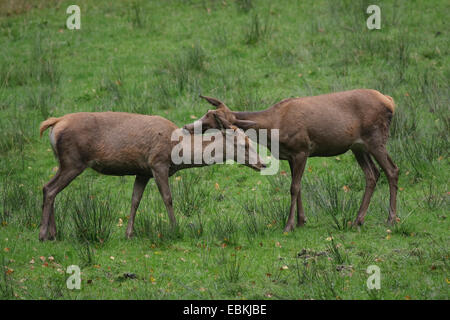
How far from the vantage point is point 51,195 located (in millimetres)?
7875

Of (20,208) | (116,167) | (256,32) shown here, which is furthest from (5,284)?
(256,32)

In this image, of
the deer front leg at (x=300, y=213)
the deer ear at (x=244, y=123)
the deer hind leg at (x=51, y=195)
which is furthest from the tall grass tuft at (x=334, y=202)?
the deer hind leg at (x=51, y=195)

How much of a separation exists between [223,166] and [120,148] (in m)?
2.96

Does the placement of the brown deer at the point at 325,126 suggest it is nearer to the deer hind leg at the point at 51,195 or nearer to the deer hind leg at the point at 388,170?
the deer hind leg at the point at 388,170

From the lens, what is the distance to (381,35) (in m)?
13.9

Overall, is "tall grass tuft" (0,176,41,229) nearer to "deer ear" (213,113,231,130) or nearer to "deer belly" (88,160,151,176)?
"deer belly" (88,160,151,176)

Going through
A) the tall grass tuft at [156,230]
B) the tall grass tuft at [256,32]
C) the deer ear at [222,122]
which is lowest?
the tall grass tuft at [156,230]

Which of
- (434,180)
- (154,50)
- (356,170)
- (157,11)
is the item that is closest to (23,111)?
(154,50)

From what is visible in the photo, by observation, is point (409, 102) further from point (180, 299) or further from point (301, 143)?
point (180, 299)

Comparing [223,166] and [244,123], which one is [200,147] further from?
[223,166]

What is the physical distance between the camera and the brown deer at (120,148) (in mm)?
7941

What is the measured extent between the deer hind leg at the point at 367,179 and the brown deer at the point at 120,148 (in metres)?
1.29

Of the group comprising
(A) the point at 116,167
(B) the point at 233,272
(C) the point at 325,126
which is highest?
(C) the point at 325,126

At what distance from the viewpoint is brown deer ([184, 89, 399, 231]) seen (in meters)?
8.16
